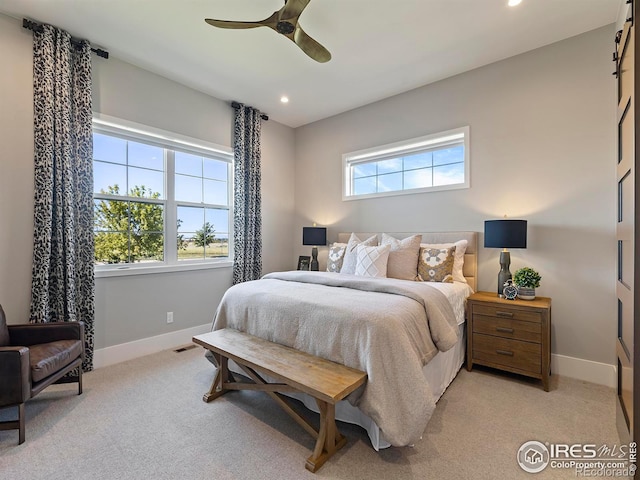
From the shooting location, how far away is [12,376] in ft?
6.00

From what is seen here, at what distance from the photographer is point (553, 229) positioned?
9.36ft

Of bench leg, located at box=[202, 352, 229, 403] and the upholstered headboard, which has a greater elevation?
the upholstered headboard

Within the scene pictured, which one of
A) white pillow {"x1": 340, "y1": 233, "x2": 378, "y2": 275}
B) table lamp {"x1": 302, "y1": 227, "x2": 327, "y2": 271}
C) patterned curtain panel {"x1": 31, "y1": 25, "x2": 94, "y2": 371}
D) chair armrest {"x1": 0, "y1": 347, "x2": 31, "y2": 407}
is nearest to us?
chair armrest {"x1": 0, "y1": 347, "x2": 31, "y2": 407}

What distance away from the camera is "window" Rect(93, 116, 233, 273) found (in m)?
3.16

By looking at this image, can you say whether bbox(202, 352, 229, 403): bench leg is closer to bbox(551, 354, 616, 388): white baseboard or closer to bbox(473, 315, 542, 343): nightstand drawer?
bbox(473, 315, 542, 343): nightstand drawer

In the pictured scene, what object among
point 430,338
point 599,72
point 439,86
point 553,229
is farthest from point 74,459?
point 599,72

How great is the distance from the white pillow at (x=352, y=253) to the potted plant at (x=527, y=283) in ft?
5.16

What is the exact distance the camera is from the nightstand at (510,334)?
8.16 ft

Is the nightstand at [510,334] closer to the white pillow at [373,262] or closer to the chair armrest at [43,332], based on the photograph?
the white pillow at [373,262]

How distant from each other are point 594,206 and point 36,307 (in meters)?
4.91

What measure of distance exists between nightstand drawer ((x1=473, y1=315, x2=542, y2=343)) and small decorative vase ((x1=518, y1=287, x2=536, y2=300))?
0.90 ft

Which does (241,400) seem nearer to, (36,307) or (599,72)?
(36,307)

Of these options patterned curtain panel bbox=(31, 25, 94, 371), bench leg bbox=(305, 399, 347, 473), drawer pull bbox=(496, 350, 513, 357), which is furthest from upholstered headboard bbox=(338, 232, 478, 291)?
patterned curtain panel bbox=(31, 25, 94, 371)

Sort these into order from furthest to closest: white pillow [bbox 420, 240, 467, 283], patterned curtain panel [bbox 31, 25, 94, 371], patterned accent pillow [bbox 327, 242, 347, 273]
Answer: patterned accent pillow [bbox 327, 242, 347, 273]
white pillow [bbox 420, 240, 467, 283]
patterned curtain panel [bbox 31, 25, 94, 371]
